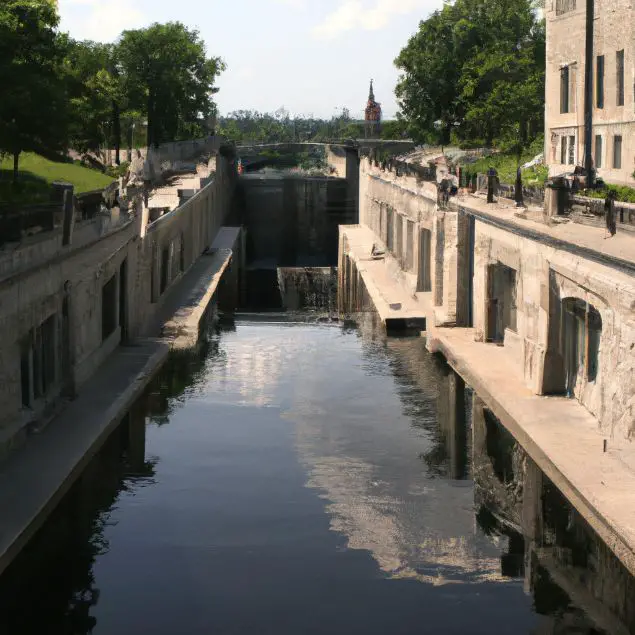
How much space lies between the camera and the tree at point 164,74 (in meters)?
86.4

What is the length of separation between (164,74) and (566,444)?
71.6 metres

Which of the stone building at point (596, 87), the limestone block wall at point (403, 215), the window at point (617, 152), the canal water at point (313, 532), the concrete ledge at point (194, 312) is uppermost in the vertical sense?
the stone building at point (596, 87)

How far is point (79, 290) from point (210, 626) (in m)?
13.4

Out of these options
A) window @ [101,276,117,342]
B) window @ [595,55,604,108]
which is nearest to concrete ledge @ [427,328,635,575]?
window @ [101,276,117,342]

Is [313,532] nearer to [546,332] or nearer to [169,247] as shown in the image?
[546,332]

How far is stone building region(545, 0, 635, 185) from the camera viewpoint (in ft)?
135

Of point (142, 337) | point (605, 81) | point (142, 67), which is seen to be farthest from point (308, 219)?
point (142, 337)

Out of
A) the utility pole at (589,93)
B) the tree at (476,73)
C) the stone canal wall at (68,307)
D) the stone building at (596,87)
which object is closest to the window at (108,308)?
the stone canal wall at (68,307)

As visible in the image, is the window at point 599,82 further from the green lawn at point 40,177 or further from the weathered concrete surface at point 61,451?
the weathered concrete surface at point 61,451

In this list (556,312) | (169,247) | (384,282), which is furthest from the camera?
(384,282)

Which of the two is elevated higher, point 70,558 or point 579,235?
point 579,235

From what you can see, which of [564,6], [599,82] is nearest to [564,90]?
[564,6]

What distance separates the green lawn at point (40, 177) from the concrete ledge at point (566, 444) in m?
20.7

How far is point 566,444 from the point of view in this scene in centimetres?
2072
